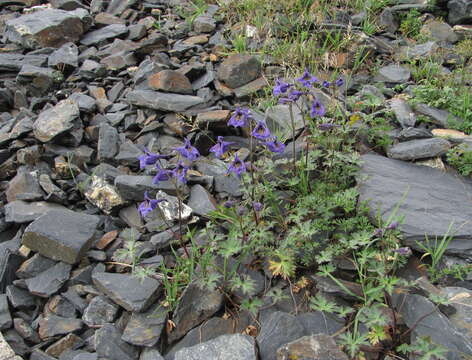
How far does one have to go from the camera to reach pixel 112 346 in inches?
123

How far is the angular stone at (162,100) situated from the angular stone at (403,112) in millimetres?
2014

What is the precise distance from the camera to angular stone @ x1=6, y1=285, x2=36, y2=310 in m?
3.57

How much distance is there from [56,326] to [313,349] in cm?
187

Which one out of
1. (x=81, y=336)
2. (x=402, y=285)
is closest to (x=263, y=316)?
(x=402, y=285)

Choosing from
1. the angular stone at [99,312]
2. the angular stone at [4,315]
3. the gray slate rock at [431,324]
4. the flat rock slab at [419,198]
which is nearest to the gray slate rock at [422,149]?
the flat rock slab at [419,198]

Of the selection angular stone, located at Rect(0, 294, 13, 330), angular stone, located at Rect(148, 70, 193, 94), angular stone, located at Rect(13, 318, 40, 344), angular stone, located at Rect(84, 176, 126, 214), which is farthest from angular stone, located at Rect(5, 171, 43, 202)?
angular stone, located at Rect(148, 70, 193, 94)

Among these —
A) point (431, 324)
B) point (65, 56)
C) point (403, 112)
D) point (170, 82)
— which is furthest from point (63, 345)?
point (65, 56)

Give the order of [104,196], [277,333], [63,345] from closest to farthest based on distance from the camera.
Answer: [277,333] < [63,345] < [104,196]

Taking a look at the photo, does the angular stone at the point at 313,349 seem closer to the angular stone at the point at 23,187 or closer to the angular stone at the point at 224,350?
the angular stone at the point at 224,350

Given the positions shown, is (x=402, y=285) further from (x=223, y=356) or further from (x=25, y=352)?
(x=25, y=352)

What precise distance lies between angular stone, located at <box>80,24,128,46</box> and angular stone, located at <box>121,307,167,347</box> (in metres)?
4.82

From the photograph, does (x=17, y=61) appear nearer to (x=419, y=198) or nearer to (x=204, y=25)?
(x=204, y=25)

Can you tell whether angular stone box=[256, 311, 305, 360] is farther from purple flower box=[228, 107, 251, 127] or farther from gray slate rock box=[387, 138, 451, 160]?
gray slate rock box=[387, 138, 451, 160]

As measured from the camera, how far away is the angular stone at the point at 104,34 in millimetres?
6883
